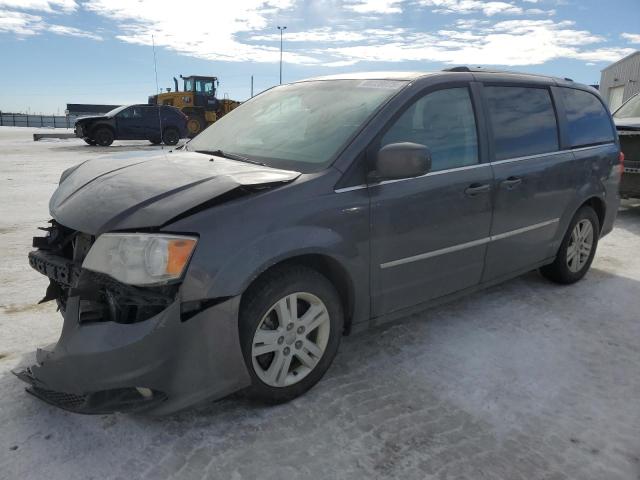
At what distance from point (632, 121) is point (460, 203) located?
646cm

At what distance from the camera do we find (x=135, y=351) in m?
2.09

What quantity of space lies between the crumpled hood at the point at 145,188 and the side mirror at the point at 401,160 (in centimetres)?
44

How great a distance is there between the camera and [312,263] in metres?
2.63

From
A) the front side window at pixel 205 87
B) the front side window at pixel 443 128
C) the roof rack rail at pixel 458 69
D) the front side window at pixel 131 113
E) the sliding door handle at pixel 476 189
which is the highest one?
the front side window at pixel 205 87

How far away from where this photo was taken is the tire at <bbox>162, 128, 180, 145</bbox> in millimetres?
21453

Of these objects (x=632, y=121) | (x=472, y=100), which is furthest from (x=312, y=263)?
(x=632, y=121)

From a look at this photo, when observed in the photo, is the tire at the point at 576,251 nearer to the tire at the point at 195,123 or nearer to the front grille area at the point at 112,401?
the front grille area at the point at 112,401

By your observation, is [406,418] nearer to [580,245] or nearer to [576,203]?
[576,203]

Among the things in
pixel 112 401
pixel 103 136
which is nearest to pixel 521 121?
pixel 112 401

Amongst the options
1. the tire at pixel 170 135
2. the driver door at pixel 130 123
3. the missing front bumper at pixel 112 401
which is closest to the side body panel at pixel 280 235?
the missing front bumper at pixel 112 401

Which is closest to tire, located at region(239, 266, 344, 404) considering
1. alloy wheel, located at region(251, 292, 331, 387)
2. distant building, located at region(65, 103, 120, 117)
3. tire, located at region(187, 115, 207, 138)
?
alloy wheel, located at region(251, 292, 331, 387)

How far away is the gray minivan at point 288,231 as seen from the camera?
2148 millimetres

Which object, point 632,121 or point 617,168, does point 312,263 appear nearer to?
point 617,168

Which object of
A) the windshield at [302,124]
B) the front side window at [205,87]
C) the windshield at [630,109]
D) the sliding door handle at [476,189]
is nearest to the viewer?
the windshield at [302,124]
